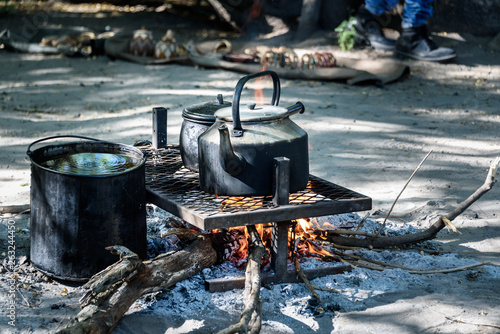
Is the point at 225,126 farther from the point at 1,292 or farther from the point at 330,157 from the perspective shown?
the point at 330,157

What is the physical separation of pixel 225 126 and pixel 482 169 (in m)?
2.96

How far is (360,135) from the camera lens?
6.29 meters

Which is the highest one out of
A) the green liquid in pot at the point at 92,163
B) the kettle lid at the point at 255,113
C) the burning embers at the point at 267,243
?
the kettle lid at the point at 255,113

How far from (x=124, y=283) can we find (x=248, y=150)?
2.84ft

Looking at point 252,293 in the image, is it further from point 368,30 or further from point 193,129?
point 368,30

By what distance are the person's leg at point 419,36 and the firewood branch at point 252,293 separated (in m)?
6.04

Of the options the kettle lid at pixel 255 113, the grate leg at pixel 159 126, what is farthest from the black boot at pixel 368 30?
the kettle lid at pixel 255 113

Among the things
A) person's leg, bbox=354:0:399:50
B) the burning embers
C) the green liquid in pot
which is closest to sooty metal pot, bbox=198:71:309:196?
the burning embers

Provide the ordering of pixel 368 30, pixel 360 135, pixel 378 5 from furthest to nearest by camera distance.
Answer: pixel 368 30, pixel 378 5, pixel 360 135

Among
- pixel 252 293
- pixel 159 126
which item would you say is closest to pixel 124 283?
pixel 252 293

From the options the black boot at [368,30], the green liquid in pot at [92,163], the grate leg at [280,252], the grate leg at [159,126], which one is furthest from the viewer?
the black boot at [368,30]

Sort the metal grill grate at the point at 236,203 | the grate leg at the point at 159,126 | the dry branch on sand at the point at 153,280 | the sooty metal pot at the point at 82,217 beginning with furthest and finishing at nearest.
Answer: the grate leg at the point at 159,126
the sooty metal pot at the point at 82,217
the metal grill grate at the point at 236,203
the dry branch on sand at the point at 153,280

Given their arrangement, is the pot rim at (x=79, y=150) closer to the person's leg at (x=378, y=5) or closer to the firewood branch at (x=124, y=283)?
the firewood branch at (x=124, y=283)

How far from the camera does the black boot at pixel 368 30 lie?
940cm
